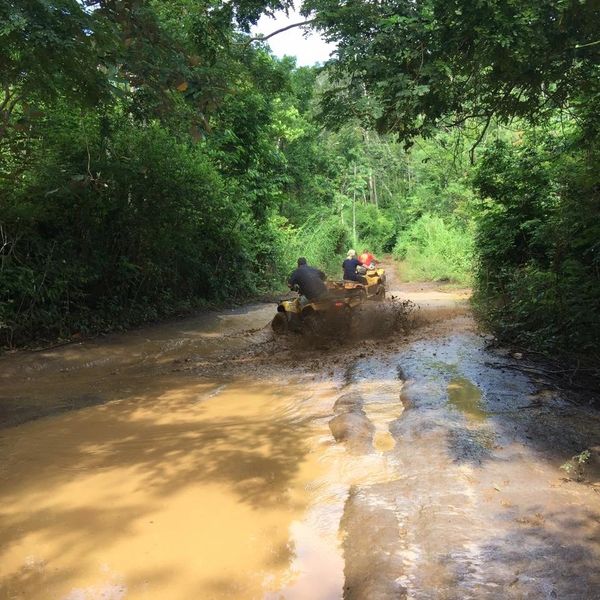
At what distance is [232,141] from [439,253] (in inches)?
518

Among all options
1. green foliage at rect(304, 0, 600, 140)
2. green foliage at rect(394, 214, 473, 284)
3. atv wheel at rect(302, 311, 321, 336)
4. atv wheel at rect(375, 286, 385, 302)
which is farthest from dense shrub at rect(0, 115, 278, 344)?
green foliage at rect(394, 214, 473, 284)

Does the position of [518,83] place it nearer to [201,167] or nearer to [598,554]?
[598,554]

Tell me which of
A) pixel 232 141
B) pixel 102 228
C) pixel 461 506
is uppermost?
pixel 232 141

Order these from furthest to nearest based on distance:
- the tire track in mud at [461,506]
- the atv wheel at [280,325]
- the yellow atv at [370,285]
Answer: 1. the yellow atv at [370,285]
2. the atv wheel at [280,325]
3. the tire track in mud at [461,506]

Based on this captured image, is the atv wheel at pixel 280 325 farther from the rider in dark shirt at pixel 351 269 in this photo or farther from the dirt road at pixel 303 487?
the rider in dark shirt at pixel 351 269

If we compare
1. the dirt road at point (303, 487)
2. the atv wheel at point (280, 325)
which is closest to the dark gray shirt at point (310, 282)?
the atv wheel at point (280, 325)

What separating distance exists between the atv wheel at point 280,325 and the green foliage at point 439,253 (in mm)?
13305

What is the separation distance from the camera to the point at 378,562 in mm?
3199

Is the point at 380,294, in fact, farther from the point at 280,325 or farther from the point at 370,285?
the point at 280,325

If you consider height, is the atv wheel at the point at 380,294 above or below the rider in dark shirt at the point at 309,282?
below

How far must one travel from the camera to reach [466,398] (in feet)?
20.5

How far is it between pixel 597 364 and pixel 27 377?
318 inches

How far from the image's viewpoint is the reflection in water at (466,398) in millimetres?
5691

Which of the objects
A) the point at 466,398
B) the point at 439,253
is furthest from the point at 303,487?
the point at 439,253
